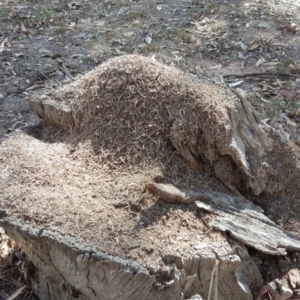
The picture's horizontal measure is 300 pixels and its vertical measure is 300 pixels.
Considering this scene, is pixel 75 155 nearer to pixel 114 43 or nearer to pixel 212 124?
pixel 212 124

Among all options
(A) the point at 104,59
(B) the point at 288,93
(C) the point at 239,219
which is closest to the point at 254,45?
(B) the point at 288,93

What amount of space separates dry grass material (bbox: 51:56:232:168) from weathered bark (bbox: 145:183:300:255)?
254 mm

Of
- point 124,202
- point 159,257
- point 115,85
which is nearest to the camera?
point 159,257

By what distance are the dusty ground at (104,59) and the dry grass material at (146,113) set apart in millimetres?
122

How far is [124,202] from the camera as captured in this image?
2514 millimetres

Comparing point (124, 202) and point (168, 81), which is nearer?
point (124, 202)

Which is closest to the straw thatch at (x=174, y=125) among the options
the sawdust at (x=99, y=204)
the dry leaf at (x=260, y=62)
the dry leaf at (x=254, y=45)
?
the sawdust at (x=99, y=204)

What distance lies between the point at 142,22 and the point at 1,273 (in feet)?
15.7

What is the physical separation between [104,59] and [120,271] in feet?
13.7

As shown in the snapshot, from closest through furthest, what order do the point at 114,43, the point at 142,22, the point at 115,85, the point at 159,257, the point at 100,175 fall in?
the point at 159,257
the point at 100,175
the point at 115,85
the point at 114,43
the point at 142,22

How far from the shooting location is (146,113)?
2844 millimetres

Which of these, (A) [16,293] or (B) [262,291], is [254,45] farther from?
(A) [16,293]

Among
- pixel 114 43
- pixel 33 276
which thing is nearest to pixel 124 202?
pixel 33 276

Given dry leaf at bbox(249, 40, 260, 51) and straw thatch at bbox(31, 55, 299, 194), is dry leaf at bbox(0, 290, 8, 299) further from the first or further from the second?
dry leaf at bbox(249, 40, 260, 51)
